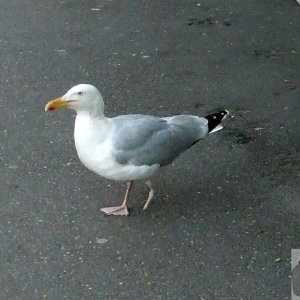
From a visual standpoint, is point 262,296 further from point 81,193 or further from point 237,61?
point 237,61

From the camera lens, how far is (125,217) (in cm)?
539

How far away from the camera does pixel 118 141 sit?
17.3 feet

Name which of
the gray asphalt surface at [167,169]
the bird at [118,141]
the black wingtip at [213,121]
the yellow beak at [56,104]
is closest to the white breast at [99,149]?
the bird at [118,141]

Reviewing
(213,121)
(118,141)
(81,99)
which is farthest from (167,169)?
(81,99)

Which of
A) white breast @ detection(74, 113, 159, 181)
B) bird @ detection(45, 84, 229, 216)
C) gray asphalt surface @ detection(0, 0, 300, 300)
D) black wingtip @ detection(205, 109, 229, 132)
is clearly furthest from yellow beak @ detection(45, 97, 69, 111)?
black wingtip @ detection(205, 109, 229, 132)

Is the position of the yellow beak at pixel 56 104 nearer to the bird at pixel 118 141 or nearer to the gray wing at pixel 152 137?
the bird at pixel 118 141

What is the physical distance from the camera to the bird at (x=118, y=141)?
206 inches

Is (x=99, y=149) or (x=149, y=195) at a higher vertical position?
(x=99, y=149)

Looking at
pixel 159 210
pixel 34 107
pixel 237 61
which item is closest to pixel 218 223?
pixel 159 210

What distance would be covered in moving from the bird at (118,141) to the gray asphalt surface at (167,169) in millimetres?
268

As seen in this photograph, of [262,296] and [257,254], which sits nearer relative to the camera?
[262,296]

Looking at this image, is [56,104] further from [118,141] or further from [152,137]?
[152,137]

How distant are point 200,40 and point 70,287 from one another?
4.55 metres

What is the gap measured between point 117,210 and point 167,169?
704mm
